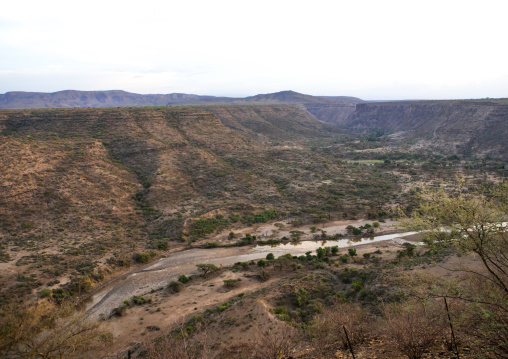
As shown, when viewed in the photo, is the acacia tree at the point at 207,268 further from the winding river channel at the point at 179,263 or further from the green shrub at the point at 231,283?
the green shrub at the point at 231,283

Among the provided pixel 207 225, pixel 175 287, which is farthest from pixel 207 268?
pixel 207 225

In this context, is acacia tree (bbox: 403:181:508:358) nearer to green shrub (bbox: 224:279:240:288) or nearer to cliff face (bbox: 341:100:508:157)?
green shrub (bbox: 224:279:240:288)

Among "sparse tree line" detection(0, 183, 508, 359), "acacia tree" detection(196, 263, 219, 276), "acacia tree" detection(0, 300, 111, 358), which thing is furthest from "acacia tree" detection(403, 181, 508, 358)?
"acacia tree" detection(196, 263, 219, 276)

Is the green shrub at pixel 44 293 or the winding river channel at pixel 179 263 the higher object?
the green shrub at pixel 44 293

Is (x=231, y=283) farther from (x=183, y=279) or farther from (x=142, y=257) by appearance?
(x=142, y=257)

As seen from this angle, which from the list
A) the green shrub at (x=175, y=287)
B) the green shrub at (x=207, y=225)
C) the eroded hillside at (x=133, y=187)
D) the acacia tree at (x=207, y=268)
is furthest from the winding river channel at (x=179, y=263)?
the green shrub at (x=207, y=225)
